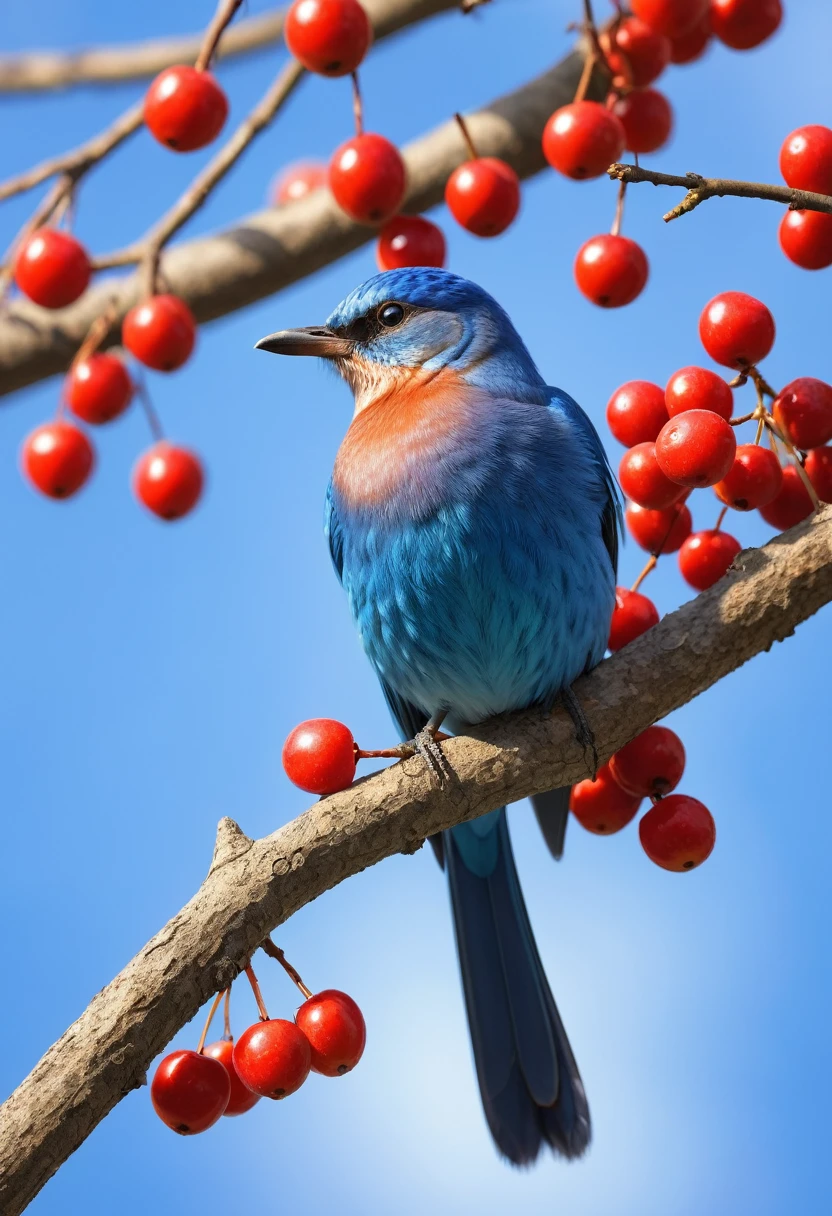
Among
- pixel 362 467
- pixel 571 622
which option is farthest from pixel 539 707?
pixel 362 467

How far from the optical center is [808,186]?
10.7 feet

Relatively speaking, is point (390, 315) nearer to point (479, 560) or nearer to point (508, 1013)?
point (479, 560)

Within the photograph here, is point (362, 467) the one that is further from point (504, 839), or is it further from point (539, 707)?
point (504, 839)

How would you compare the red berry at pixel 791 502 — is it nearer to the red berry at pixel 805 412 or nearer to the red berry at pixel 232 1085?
the red berry at pixel 805 412

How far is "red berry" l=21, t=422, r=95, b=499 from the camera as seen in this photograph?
15.6ft

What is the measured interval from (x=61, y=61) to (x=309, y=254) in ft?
5.21

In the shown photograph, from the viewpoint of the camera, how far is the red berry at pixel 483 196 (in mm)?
3998

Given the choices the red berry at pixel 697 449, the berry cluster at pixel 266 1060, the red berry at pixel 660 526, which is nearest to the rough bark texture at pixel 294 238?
the red berry at pixel 660 526

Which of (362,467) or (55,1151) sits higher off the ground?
(362,467)

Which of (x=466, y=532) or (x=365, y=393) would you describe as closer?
(x=466, y=532)

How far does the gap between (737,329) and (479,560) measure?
0.95m

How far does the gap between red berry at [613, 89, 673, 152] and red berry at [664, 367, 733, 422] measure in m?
1.31

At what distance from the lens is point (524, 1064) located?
13.8ft

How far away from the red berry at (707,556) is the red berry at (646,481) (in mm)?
253
